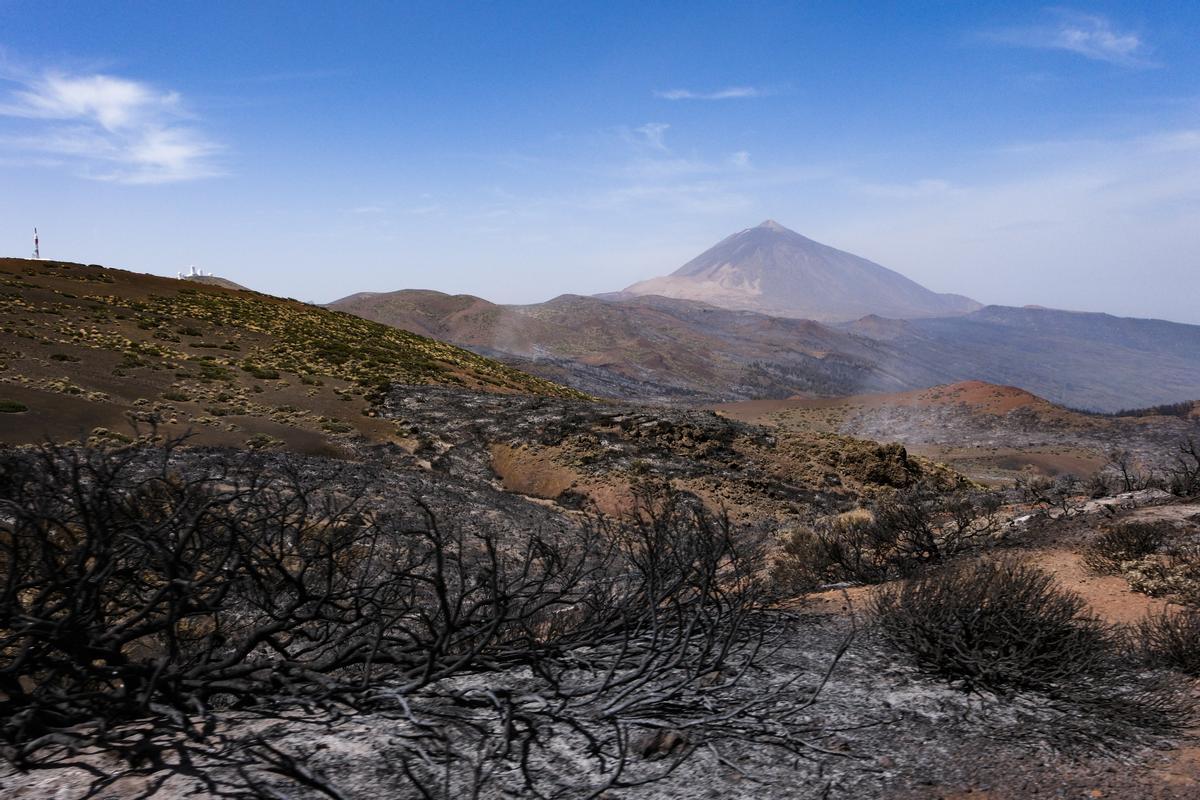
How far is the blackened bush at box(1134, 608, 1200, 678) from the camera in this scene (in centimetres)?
540

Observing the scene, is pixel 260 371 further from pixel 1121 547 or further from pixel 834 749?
pixel 1121 547

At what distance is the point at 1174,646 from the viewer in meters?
5.49

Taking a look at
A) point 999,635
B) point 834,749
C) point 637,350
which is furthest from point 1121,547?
point 637,350

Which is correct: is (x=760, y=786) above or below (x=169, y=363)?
below

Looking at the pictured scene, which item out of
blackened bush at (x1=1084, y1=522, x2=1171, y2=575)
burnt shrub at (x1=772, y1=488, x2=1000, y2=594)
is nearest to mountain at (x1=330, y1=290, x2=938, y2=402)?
burnt shrub at (x1=772, y1=488, x2=1000, y2=594)

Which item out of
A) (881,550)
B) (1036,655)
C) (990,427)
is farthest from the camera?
(990,427)

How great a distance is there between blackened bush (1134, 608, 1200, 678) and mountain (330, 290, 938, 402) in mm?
63282

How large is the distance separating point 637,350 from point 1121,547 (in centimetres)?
10039

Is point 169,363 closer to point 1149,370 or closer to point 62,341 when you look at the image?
point 62,341

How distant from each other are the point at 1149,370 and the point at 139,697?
26028 cm

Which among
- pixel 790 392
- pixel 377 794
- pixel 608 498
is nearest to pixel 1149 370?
pixel 790 392

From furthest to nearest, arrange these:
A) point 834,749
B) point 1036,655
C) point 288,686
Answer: point 1036,655 → point 834,749 → point 288,686

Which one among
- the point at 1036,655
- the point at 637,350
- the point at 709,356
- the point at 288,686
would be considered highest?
the point at 637,350

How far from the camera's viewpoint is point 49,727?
3562 mm
